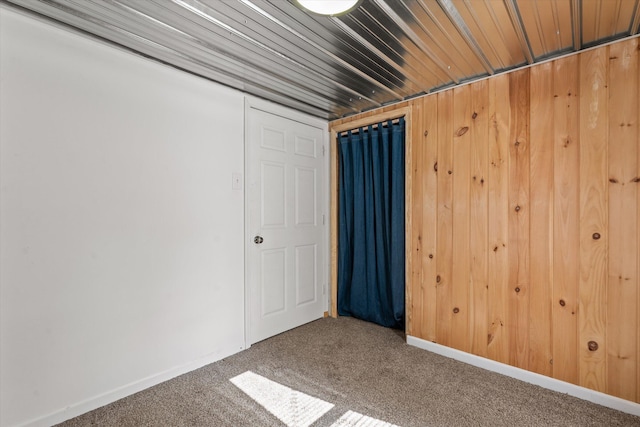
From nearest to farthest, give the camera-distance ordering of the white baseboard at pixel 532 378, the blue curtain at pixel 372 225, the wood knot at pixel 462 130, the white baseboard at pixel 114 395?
the white baseboard at pixel 114 395 < the white baseboard at pixel 532 378 < the wood knot at pixel 462 130 < the blue curtain at pixel 372 225

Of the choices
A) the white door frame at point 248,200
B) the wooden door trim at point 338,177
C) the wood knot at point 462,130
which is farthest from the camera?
the wooden door trim at point 338,177

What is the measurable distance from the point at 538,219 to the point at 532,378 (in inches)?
44.5

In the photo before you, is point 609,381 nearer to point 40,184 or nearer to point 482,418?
point 482,418

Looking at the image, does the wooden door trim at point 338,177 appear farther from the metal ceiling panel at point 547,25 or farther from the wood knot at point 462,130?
the metal ceiling panel at point 547,25

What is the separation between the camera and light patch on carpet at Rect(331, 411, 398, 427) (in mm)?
1707

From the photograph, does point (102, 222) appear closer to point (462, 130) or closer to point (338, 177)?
point (338, 177)

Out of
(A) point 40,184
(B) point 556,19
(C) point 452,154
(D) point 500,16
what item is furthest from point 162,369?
(B) point 556,19

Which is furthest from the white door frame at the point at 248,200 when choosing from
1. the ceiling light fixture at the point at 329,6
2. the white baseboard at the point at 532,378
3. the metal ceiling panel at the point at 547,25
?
the metal ceiling panel at the point at 547,25

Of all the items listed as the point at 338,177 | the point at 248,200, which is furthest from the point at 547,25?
the point at 248,200

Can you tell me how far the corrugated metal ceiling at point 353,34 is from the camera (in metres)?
1.58

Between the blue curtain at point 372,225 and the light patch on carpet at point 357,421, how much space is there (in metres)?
1.38

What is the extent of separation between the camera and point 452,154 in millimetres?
2547

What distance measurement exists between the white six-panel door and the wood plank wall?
3.69ft

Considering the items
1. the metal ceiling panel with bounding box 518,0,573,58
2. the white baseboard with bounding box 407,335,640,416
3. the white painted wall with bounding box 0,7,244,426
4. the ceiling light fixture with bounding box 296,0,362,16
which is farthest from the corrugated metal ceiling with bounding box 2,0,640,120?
the white baseboard with bounding box 407,335,640,416
